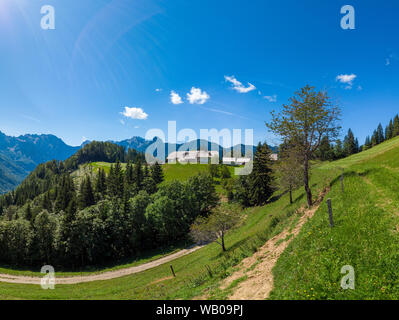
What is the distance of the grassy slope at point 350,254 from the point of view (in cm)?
793

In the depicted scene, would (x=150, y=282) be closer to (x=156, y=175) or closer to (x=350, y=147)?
(x=156, y=175)

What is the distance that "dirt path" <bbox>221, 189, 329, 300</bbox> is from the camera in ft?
33.7

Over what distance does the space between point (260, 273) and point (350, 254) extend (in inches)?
212

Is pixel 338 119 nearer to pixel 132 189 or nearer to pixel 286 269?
pixel 286 269

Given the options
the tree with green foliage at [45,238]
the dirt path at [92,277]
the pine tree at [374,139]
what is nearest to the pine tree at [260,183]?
the dirt path at [92,277]

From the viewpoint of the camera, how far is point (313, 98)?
64.5ft

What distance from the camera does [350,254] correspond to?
9484 millimetres

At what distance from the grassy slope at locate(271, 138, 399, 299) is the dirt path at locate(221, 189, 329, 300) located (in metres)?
0.68

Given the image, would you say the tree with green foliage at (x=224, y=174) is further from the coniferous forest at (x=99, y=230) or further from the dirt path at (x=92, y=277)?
the dirt path at (x=92, y=277)

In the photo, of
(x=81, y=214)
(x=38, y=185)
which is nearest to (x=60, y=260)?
(x=81, y=214)

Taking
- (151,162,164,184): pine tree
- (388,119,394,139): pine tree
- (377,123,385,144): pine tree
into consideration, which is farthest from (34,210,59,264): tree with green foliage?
(377,123,385,144): pine tree

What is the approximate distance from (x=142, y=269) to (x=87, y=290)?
1189 centimetres

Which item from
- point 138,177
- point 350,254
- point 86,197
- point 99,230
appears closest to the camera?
point 350,254

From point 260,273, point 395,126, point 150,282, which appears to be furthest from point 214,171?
point 395,126
